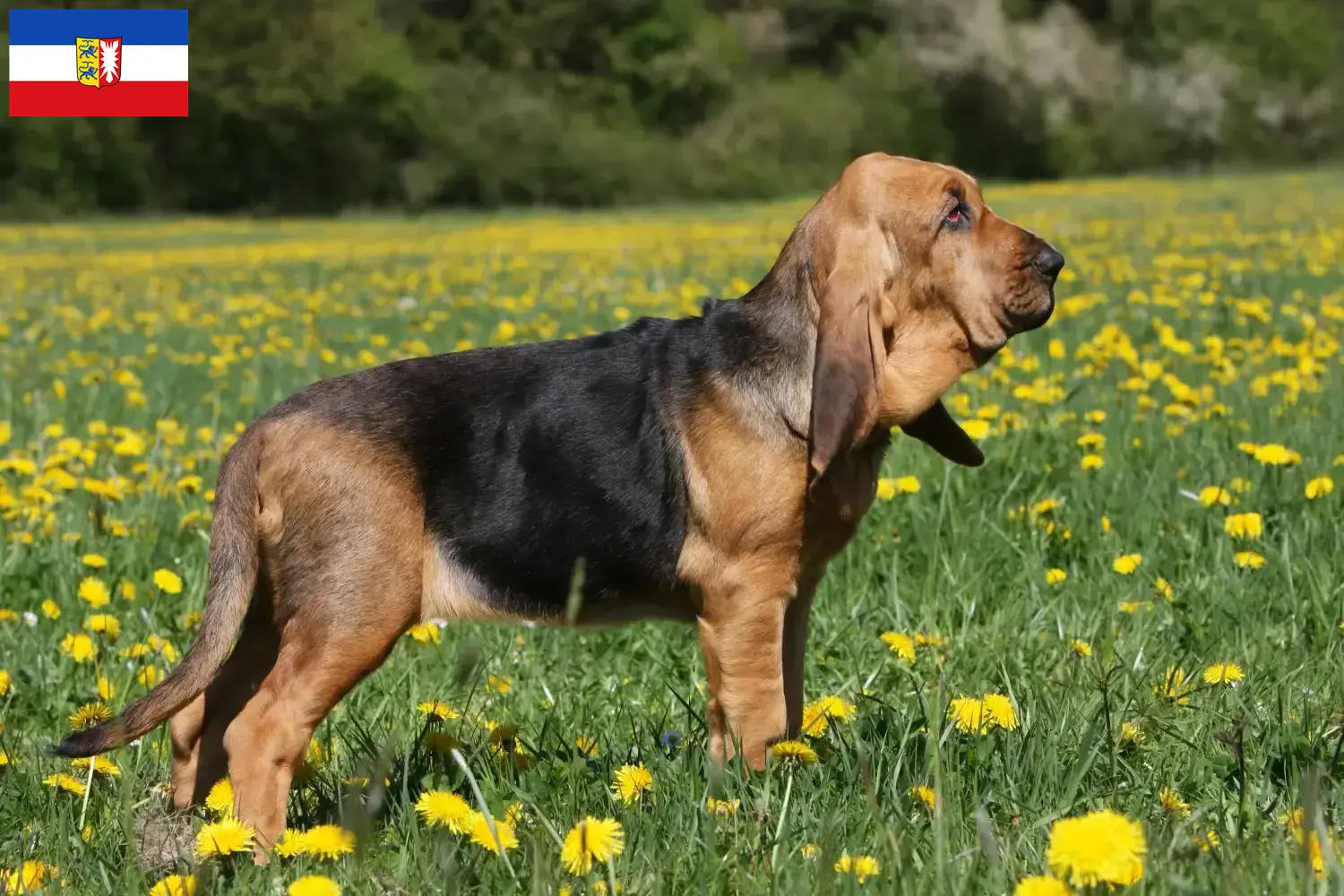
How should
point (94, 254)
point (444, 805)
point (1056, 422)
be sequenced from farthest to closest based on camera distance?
point (94, 254)
point (1056, 422)
point (444, 805)

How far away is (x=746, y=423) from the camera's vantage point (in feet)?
11.2

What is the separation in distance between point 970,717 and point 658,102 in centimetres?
4209

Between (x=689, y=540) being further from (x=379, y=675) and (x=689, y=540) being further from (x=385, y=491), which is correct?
(x=379, y=675)

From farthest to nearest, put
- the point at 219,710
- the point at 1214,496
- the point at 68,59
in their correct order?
the point at 68,59
the point at 1214,496
the point at 219,710

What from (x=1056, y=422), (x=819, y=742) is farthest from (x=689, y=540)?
(x=1056, y=422)

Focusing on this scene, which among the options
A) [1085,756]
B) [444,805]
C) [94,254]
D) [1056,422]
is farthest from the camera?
[94,254]

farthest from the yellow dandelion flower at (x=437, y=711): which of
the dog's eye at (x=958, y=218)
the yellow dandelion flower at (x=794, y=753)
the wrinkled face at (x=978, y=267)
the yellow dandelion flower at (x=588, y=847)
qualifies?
the dog's eye at (x=958, y=218)

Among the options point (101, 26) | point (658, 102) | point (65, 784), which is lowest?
point (65, 784)

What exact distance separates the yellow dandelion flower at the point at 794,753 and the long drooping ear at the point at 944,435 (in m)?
1.05

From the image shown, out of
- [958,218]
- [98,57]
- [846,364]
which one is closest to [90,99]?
[98,57]

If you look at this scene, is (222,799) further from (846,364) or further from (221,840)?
(846,364)

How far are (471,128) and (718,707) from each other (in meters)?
38.2

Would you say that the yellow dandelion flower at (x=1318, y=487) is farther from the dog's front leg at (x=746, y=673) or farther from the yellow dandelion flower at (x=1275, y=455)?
the dog's front leg at (x=746, y=673)

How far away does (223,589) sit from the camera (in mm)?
3289
